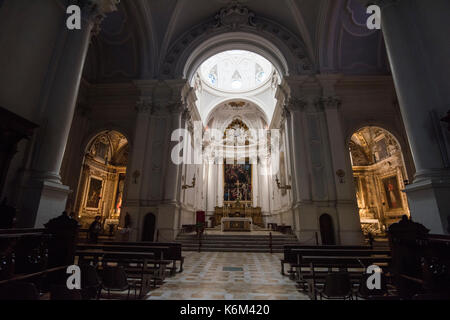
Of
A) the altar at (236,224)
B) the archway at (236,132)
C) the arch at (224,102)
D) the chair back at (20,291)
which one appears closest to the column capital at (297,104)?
the altar at (236,224)

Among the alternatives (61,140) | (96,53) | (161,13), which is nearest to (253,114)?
(161,13)

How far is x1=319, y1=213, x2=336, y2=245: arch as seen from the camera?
927cm

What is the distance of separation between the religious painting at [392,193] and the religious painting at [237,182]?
412 inches

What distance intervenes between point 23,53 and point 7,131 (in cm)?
196

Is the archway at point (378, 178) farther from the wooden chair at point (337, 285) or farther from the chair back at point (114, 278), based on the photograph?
the chair back at point (114, 278)

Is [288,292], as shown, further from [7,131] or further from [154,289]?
[7,131]

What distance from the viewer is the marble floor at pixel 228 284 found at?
361cm

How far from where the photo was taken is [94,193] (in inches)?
592

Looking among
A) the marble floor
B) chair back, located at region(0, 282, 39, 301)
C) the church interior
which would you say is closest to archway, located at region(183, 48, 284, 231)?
the church interior

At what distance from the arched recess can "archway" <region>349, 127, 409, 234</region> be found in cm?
637

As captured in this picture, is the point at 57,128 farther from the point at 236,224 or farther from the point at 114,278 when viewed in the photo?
the point at 236,224

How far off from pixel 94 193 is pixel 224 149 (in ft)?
38.9

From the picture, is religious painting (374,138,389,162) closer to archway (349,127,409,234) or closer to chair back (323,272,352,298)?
archway (349,127,409,234)
